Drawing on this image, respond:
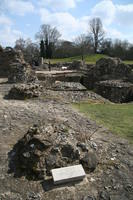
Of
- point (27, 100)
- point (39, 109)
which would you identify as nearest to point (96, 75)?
point (27, 100)

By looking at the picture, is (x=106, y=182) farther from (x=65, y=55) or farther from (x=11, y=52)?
(x=65, y=55)

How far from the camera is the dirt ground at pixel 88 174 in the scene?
2990 millimetres

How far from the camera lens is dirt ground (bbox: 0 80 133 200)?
299cm

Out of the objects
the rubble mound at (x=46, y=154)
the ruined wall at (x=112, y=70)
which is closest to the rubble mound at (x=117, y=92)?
the ruined wall at (x=112, y=70)

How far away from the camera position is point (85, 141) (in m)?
4.25

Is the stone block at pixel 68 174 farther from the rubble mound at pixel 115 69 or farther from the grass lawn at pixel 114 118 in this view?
the rubble mound at pixel 115 69

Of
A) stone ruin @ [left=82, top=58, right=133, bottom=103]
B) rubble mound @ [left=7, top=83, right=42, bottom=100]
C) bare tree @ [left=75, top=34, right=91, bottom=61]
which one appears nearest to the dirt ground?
rubble mound @ [left=7, top=83, right=42, bottom=100]

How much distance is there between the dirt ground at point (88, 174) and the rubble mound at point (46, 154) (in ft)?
0.42

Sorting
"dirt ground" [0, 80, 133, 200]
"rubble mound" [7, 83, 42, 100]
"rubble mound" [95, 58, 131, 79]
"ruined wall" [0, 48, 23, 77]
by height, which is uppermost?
"ruined wall" [0, 48, 23, 77]

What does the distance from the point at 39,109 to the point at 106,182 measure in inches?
148

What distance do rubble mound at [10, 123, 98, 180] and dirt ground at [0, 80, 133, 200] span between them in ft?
0.42

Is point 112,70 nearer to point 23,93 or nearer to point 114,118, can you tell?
point 23,93

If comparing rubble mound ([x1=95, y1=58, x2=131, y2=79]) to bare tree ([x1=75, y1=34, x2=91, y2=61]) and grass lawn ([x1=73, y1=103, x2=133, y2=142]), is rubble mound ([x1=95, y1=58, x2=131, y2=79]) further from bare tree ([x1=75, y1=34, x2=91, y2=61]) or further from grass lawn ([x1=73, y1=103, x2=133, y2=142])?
bare tree ([x1=75, y1=34, x2=91, y2=61])

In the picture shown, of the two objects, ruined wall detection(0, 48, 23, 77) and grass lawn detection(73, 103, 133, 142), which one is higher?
ruined wall detection(0, 48, 23, 77)
